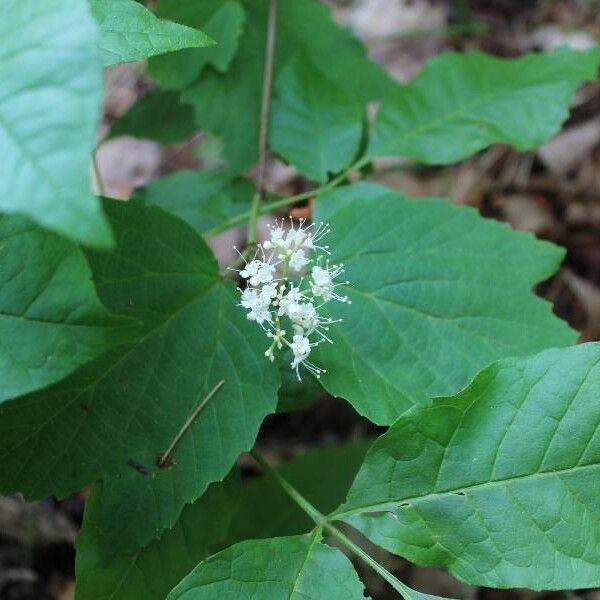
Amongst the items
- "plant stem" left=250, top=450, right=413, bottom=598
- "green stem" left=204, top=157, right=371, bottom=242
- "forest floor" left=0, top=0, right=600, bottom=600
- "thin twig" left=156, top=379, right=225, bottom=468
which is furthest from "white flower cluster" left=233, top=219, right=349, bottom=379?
"forest floor" left=0, top=0, right=600, bottom=600

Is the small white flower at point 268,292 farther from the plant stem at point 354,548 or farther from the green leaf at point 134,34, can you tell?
the green leaf at point 134,34

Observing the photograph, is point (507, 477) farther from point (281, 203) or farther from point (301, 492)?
point (301, 492)

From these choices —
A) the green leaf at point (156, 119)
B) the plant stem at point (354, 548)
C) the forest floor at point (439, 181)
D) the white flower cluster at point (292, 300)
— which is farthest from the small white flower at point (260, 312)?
the forest floor at point (439, 181)

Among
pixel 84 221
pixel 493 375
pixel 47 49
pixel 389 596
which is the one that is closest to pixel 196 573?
pixel 493 375

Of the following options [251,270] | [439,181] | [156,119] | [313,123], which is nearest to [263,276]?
[251,270]

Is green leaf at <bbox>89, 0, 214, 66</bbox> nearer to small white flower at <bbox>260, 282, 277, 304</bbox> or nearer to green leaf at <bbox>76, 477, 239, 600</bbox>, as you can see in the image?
small white flower at <bbox>260, 282, 277, 304</bbox>

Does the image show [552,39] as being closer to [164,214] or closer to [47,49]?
[164,214]
